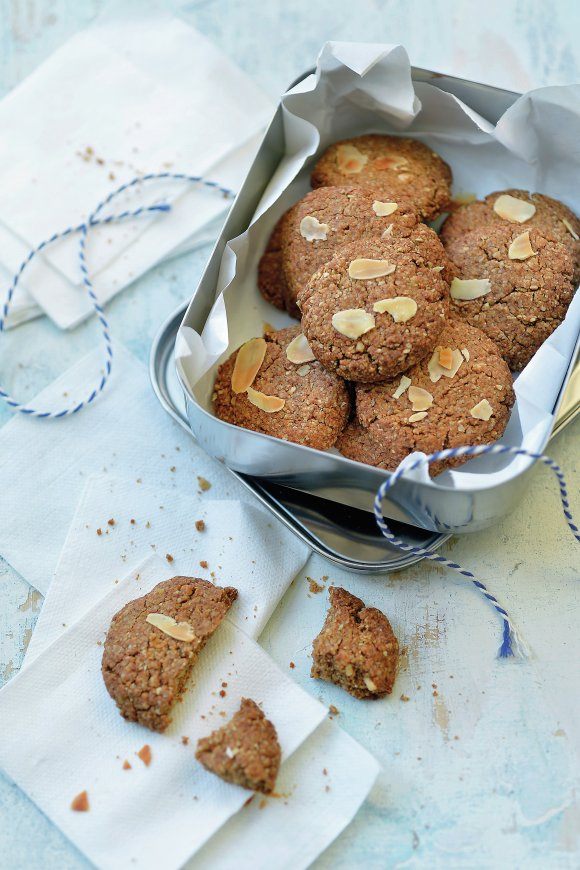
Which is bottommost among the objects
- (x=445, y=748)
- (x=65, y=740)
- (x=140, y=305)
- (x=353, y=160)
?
(x=445, y=748)

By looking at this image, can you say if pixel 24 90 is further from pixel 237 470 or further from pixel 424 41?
pixel 237 470

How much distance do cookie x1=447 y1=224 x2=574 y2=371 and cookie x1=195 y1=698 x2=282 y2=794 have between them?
0.74m

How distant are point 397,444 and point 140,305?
0.68 m

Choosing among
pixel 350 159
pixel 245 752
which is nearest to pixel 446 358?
pixel 350 159

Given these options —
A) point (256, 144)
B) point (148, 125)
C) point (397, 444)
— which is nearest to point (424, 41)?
point (256, 144)

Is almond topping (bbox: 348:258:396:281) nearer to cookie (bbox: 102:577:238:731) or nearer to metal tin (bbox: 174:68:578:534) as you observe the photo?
metal tin (bbox: 174:68:578:534)

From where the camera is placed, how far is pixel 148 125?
1870 millimetres

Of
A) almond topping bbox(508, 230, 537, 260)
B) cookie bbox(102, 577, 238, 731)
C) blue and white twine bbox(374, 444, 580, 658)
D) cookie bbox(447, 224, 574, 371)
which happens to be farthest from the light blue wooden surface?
almond topping bbox(508, 230, 537, 260)

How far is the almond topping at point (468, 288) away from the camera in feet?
4.81

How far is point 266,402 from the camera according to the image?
1.46 meters

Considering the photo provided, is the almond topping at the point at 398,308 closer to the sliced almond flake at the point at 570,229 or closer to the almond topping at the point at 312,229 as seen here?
the almond topping at the point at 312,229

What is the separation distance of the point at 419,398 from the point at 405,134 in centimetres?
59

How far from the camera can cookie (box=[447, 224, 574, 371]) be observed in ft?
4.75

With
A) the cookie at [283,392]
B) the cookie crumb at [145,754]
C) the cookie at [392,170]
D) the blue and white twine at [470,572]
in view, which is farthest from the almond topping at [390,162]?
the cookie crumb at [145,754]
